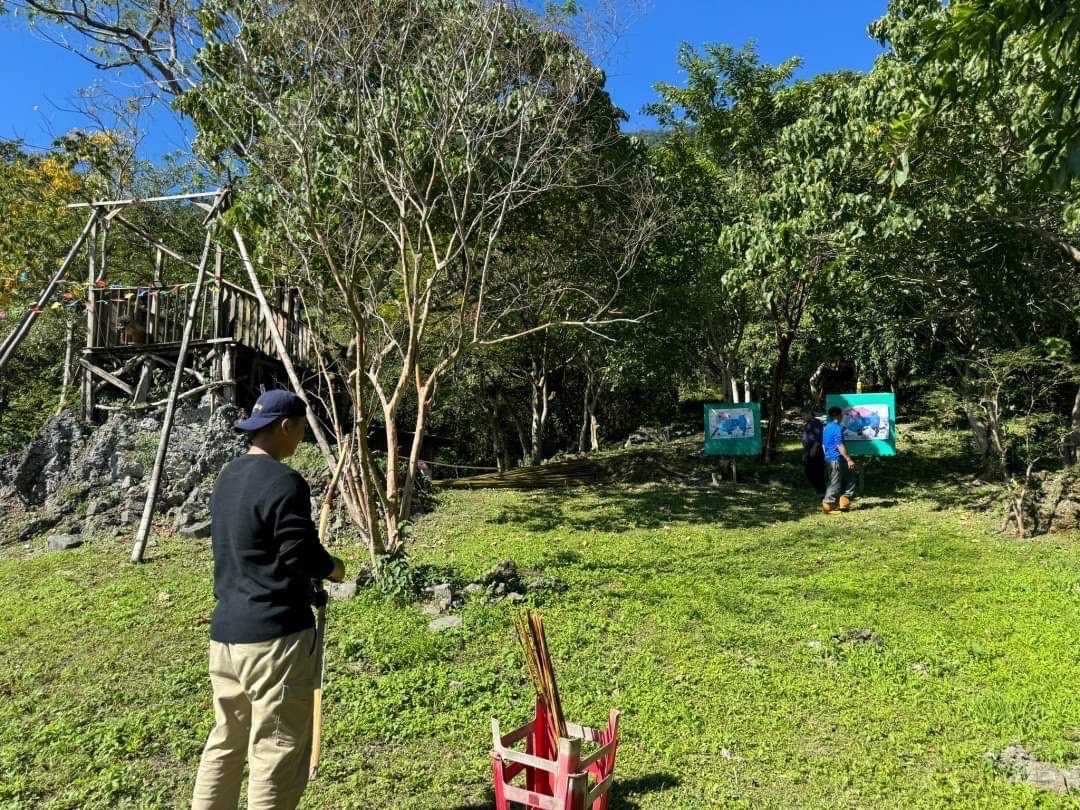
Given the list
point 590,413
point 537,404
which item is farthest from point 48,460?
point 590,413

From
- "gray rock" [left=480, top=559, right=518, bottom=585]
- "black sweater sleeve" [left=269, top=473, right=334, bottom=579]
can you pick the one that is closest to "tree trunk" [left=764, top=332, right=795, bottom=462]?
"gray rock" [left=480, top=559, right=518, bottom=585]

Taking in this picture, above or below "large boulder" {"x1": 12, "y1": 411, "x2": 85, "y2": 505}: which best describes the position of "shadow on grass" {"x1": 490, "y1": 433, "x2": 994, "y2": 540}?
below

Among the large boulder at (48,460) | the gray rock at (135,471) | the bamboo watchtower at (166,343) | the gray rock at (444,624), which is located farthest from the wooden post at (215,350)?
the gray rock at (444,624)

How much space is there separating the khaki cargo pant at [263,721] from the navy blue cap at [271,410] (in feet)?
2.71

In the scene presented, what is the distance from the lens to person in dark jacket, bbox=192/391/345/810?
2.78 m

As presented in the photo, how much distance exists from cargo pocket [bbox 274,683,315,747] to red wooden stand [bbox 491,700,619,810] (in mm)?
730

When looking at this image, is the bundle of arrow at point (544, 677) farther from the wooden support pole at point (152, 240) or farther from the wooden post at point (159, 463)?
the wooden support pole at point (152, 240)

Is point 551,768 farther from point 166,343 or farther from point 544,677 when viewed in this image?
point 166,343

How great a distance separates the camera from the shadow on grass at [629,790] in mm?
3490

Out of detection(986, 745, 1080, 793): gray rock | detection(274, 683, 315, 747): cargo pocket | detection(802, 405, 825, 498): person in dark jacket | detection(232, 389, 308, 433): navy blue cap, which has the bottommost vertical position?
detection(986, 745, 1080, 793): gray rock

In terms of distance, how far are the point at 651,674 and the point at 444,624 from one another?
5.70ft

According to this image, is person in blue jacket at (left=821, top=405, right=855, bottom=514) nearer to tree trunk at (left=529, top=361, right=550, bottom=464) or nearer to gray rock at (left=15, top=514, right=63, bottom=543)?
tree trunk at (left=529, top=361, right=550, bottom=464)

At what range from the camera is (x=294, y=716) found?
283 centimetres

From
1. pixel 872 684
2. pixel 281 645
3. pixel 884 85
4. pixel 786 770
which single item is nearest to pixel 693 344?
pixel 884 85
